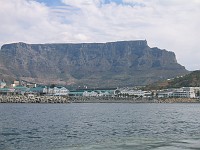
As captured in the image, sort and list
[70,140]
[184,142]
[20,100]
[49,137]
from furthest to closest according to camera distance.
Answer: [20,100] → [49,137] → [70,140] → [184,142]

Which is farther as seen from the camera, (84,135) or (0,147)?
(84,135)

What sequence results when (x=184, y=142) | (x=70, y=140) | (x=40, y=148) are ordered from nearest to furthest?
1. (x=40, y=148)
2. (x=184, y=142)
3. (x=70, y=140)

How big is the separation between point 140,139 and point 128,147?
5.85 m

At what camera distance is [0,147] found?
32.7 metres

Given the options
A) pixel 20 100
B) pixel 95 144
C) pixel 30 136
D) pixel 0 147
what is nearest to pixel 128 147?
pixel 95 144

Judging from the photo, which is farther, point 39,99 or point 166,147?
point 39,99

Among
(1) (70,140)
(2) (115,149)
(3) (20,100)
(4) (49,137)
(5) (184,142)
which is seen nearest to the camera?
(2) (115,149)

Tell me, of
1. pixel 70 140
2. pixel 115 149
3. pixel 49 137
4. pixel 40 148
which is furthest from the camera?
pixel 49 137

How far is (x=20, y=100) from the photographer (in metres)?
189

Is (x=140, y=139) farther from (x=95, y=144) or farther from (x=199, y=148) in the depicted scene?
(x=199, y=148)

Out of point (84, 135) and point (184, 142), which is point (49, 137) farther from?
point (184, 142)

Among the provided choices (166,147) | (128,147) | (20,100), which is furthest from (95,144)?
(20,100)

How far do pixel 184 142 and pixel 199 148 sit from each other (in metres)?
4.25

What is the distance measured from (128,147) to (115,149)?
1515 mm
